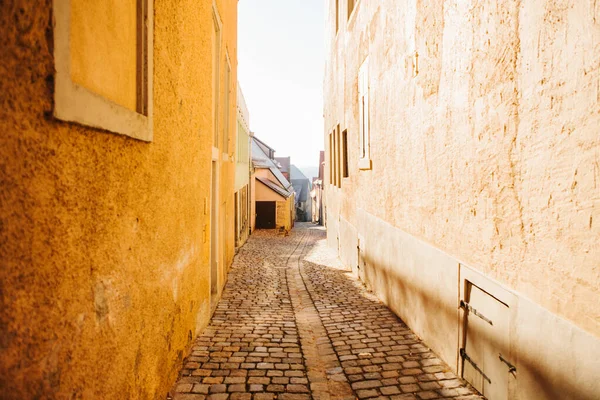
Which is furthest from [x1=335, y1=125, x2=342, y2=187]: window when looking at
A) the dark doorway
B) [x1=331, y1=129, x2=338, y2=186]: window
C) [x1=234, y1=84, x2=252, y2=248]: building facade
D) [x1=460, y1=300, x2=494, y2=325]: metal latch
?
the dark doorway

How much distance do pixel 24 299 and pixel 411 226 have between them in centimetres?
471

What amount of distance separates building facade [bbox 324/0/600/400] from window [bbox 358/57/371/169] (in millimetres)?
1559

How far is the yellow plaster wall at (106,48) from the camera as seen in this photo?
1925 millimetres

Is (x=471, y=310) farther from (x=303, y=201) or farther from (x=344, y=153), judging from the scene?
(x=303, y=201)

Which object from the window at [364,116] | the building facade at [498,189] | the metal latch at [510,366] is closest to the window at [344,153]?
the window at [364,116]

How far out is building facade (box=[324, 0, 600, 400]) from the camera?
7.94 feet

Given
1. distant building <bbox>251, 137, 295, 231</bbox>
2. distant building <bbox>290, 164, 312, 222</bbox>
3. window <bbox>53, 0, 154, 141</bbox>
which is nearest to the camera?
window <bbox>53, 0, 154, 141</bbox>

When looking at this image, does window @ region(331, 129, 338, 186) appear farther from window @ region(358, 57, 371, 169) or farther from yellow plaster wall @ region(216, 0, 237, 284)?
window @ region(358, 57, 371, 169)

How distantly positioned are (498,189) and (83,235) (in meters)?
2.91

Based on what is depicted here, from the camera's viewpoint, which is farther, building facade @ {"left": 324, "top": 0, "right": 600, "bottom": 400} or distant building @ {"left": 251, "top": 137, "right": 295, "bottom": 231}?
distant building @ {"left": 251, "top": 137, "right": 295, "bottom": 231}

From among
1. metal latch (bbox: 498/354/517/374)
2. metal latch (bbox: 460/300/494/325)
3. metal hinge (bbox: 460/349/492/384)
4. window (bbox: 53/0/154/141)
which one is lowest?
metal hinge (bbox: 460/349/492/384)

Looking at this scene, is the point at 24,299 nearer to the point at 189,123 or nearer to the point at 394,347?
the point at 189,123

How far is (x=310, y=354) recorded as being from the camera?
15.7 feet

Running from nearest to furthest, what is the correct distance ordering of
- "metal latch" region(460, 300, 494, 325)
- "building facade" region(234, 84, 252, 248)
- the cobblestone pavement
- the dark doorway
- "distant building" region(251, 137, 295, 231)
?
"metal latch" region(460, 300, 494, 325) → the cobblestone pavement → "building facade" region(234, 84, 252, 248) → "distant building" region(251, 137, 295, 231) → the dark doorway
